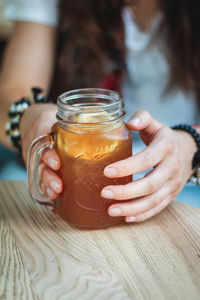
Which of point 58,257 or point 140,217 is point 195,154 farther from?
point 58,257

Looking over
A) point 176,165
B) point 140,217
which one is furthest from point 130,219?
point 176,165

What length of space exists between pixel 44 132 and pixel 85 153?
0.51 feet

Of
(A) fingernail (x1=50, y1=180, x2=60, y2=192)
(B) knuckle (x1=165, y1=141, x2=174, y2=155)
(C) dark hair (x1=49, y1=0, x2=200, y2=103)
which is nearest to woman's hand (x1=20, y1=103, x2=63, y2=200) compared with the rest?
(A) fingernail (x1=50, y1=180, x2=60, y2=192)

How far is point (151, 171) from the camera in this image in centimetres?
65

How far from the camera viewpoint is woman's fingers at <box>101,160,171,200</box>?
23.1 inches

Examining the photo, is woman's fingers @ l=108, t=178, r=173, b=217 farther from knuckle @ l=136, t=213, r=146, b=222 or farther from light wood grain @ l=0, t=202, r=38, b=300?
light wood grain @ l=0, t=202, r=38, b=300

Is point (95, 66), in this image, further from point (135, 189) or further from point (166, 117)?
point (135, 189)

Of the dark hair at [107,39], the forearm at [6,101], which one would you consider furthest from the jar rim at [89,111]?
the dark hair at [107,39]

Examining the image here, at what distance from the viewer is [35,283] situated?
519mm

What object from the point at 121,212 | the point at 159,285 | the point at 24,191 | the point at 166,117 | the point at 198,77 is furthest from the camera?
the point at 166,117

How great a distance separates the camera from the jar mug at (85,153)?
1.87ft

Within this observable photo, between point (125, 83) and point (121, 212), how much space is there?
33.9 inches

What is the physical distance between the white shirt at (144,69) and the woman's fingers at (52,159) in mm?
721

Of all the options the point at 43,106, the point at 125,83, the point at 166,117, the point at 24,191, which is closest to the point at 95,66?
the point at 125,83
